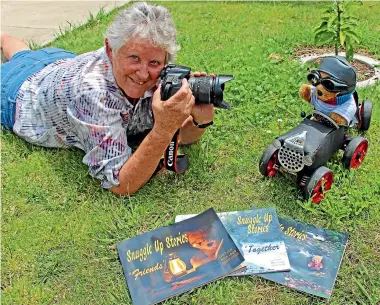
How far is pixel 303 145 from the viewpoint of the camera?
7.57ft

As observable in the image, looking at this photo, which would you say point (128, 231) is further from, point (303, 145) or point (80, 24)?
point (80, 24)

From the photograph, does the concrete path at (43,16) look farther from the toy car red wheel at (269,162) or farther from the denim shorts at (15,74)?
the toy car red wheel at (269,162)

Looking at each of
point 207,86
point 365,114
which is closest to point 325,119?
point 365,114

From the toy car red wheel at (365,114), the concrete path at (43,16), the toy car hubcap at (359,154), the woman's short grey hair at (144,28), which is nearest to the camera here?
the woman's short grey hair at (144,28)

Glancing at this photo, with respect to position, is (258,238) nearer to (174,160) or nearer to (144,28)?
(174,160)

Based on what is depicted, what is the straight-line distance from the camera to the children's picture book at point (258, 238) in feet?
6.95

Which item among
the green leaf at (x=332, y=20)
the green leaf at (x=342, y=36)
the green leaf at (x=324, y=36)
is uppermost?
the green leaf at (x=332, y=20)

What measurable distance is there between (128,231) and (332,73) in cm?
126

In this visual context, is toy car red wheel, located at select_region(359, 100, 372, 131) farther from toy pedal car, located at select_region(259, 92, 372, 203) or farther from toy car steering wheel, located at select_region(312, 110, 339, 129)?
toy car steering wheel, located at select_region(312, 110, 339, 129)

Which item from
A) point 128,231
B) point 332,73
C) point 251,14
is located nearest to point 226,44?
point 251,14

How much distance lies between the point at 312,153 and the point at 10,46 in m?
2.64

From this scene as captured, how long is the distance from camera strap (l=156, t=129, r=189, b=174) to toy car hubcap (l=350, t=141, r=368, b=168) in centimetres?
89

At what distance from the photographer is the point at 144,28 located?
7.20ft

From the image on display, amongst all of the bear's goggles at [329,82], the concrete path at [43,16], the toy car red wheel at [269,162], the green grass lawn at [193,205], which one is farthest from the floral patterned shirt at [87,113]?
the concrete path at [43,16]
